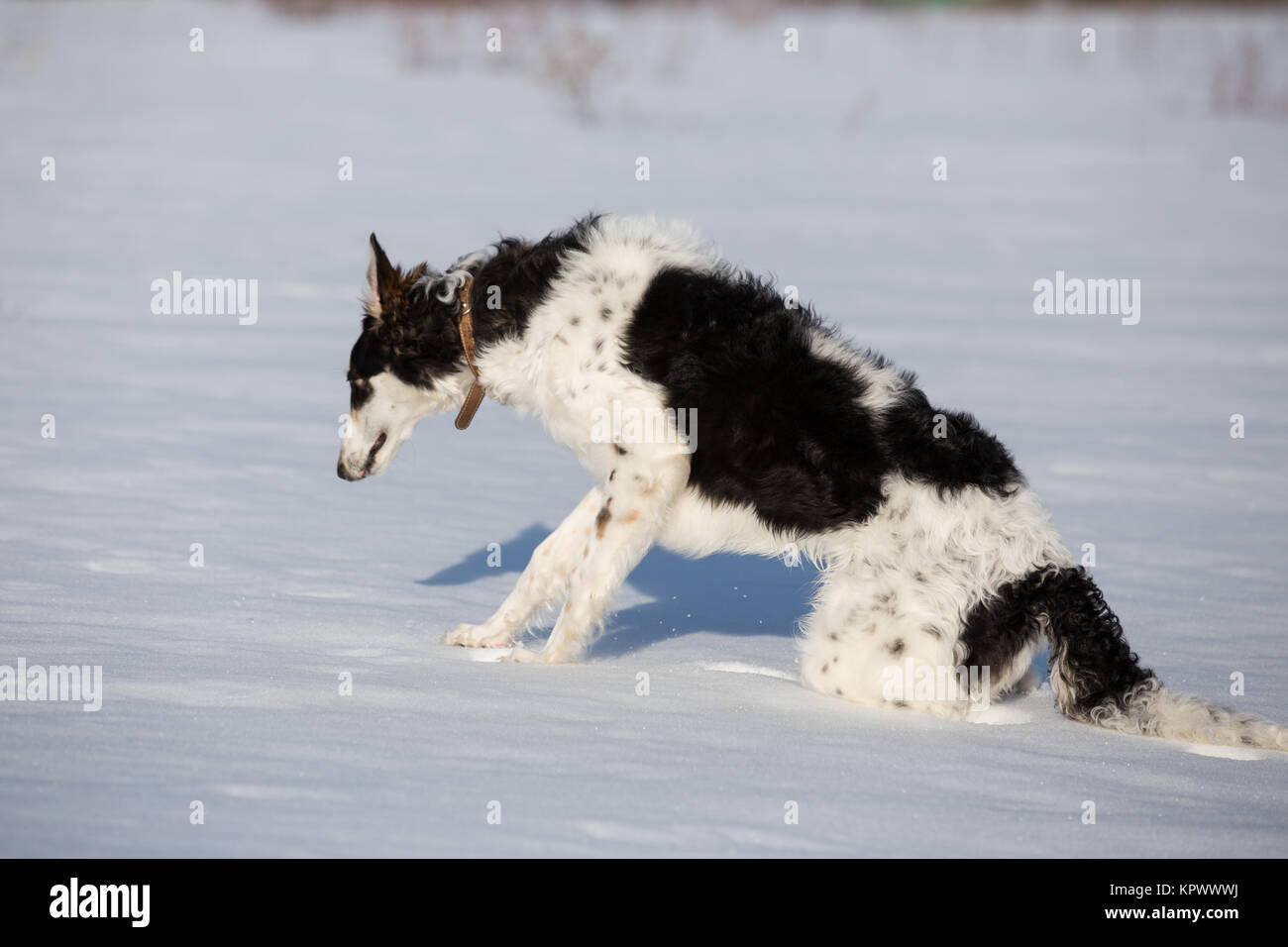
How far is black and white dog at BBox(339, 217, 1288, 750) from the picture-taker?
4.98 meters

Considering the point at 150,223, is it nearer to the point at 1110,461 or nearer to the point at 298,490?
the point at 298,490

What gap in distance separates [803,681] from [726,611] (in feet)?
4.74

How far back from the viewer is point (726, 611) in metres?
6.68

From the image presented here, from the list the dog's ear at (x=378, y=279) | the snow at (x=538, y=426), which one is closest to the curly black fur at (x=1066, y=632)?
the snow at (x=538, y=426)

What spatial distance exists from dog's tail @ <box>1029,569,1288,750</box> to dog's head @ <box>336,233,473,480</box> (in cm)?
241

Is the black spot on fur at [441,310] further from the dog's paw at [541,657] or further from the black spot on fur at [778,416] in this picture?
the dog's paw at [541,657]

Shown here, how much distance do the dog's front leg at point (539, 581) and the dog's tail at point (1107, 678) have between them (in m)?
1.74

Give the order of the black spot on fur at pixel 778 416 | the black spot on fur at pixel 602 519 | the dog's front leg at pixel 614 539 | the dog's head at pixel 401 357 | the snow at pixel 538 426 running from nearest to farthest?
the snow at pixel 538 426, the black spot on fur at pixel 778 416, the dog's front leg at pixel 614 539, the black spot on fur at pixel 602 519, the dog's head at pixel 401 357

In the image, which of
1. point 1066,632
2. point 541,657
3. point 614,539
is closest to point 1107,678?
point 1066,632

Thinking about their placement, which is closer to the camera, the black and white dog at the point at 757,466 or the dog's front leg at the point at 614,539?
the black and white dog at the point at 757,466

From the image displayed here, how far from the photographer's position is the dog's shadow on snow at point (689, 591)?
634 centimetres

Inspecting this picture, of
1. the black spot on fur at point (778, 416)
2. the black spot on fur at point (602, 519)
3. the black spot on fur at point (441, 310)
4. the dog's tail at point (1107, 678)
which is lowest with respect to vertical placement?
the dog's tail at point (1107, 678)

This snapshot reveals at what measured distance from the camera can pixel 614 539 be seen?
5469 mm

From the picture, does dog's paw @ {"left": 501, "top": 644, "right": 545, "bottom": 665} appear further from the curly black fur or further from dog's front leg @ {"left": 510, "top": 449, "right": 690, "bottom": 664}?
the curly black fur
